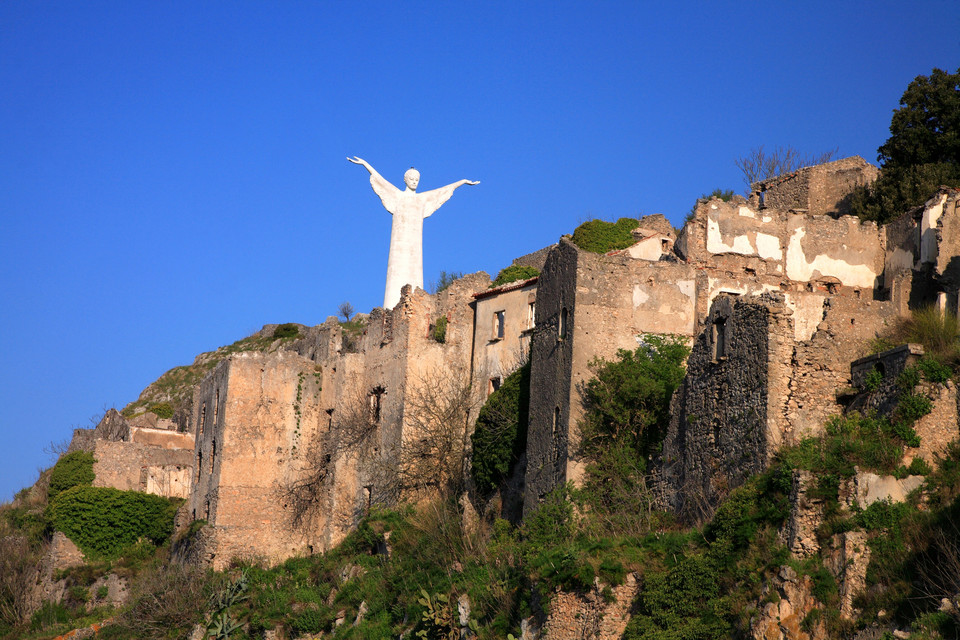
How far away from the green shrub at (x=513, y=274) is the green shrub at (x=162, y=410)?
2513cm

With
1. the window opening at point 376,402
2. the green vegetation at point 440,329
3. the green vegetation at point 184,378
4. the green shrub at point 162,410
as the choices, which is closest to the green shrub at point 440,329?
the green vegetation at point 440,329

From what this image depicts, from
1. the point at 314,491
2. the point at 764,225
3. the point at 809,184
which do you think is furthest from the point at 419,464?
the point at 809,184

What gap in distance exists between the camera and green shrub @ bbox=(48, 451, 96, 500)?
4669cm

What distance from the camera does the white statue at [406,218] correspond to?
49750 mm

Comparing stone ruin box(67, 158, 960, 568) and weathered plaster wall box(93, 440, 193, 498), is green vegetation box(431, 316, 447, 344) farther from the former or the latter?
weathered plaster wall box(93, 440, 193, 498)

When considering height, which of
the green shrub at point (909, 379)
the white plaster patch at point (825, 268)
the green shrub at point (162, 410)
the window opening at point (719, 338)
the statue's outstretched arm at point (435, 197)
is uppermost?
the statue's outstretched arm at point (435, 197)

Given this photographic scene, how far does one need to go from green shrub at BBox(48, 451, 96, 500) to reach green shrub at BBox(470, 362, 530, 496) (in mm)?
18902

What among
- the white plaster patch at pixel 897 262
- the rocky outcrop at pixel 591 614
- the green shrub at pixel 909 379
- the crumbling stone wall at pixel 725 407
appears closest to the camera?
the green shrub at pixel 909 379

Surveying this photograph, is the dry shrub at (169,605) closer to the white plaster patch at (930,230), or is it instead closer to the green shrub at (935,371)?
the white plaster patch at (930,230)

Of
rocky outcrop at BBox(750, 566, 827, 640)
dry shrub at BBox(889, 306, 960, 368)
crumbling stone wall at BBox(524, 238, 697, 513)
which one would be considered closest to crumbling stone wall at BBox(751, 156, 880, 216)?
crumbling stone wall at BBox(524, 238, 697, 513)

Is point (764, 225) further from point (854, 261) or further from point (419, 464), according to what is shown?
point (419, 464)

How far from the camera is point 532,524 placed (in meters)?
28.3

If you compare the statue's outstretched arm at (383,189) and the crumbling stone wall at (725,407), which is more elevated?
the statue's outstretched arm at (383,189)

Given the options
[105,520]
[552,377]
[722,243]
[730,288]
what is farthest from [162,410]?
[730,288]
